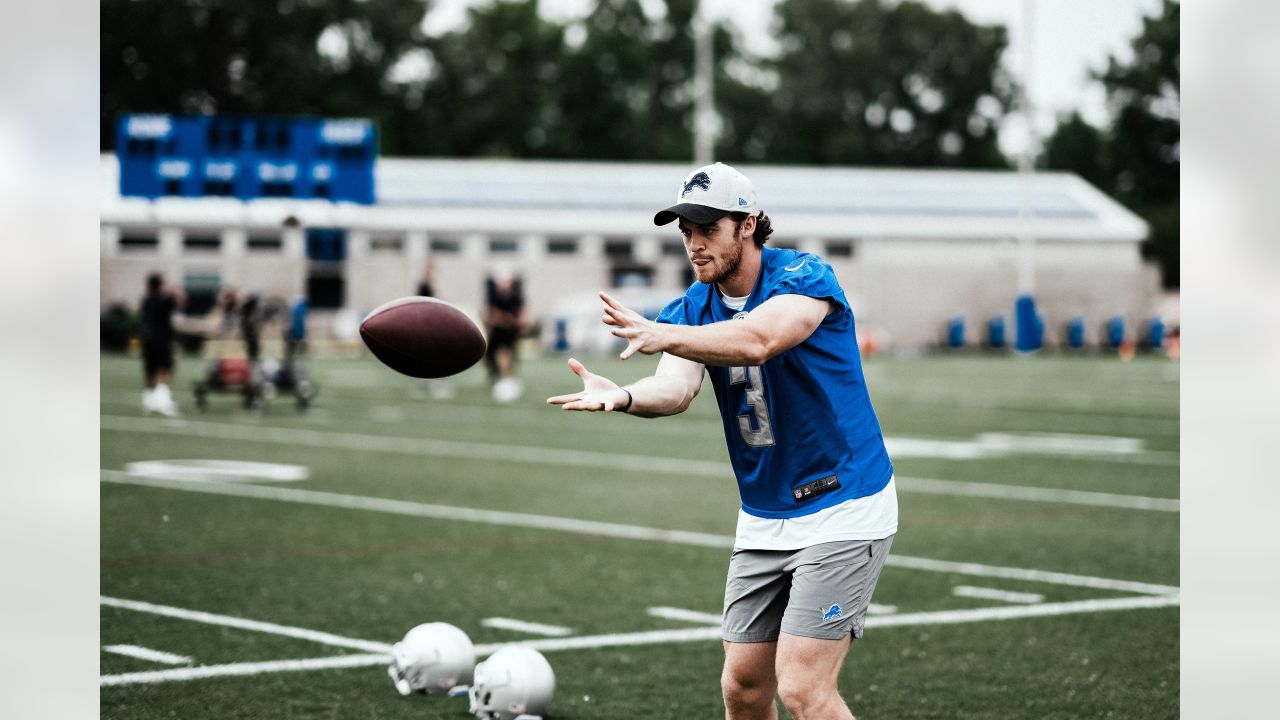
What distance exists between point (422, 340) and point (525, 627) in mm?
2715

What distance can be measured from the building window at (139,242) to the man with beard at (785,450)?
44153mm

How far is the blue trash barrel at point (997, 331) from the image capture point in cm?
5109

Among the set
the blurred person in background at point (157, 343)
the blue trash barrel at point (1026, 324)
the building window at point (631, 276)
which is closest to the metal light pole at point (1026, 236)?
the blue trash barrel at point (1026, 324)

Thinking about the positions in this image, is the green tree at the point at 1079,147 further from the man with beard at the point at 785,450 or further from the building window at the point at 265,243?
the man with beard at the point at 785,450

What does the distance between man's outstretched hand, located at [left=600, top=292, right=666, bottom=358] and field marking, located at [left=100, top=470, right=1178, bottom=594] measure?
543 cm

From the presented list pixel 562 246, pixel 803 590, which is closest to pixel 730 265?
pixel 803 590

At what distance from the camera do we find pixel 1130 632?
7805 millimetres

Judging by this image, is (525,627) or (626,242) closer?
(525,627)

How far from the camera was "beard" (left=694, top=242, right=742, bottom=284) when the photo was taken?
4.73 m

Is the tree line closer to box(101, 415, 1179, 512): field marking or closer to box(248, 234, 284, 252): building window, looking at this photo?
box(248, 234, 284, 252): building window

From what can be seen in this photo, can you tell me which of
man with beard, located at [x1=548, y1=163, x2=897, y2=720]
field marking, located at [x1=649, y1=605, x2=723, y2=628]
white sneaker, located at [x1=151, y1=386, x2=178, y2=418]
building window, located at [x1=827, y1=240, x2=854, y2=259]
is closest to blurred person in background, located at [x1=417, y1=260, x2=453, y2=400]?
white sneaker, located at [x1=151, y1=386, x2=178, y2=418]

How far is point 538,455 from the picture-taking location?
53.4 feet

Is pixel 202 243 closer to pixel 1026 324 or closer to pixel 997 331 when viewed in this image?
pixel 1026 324
